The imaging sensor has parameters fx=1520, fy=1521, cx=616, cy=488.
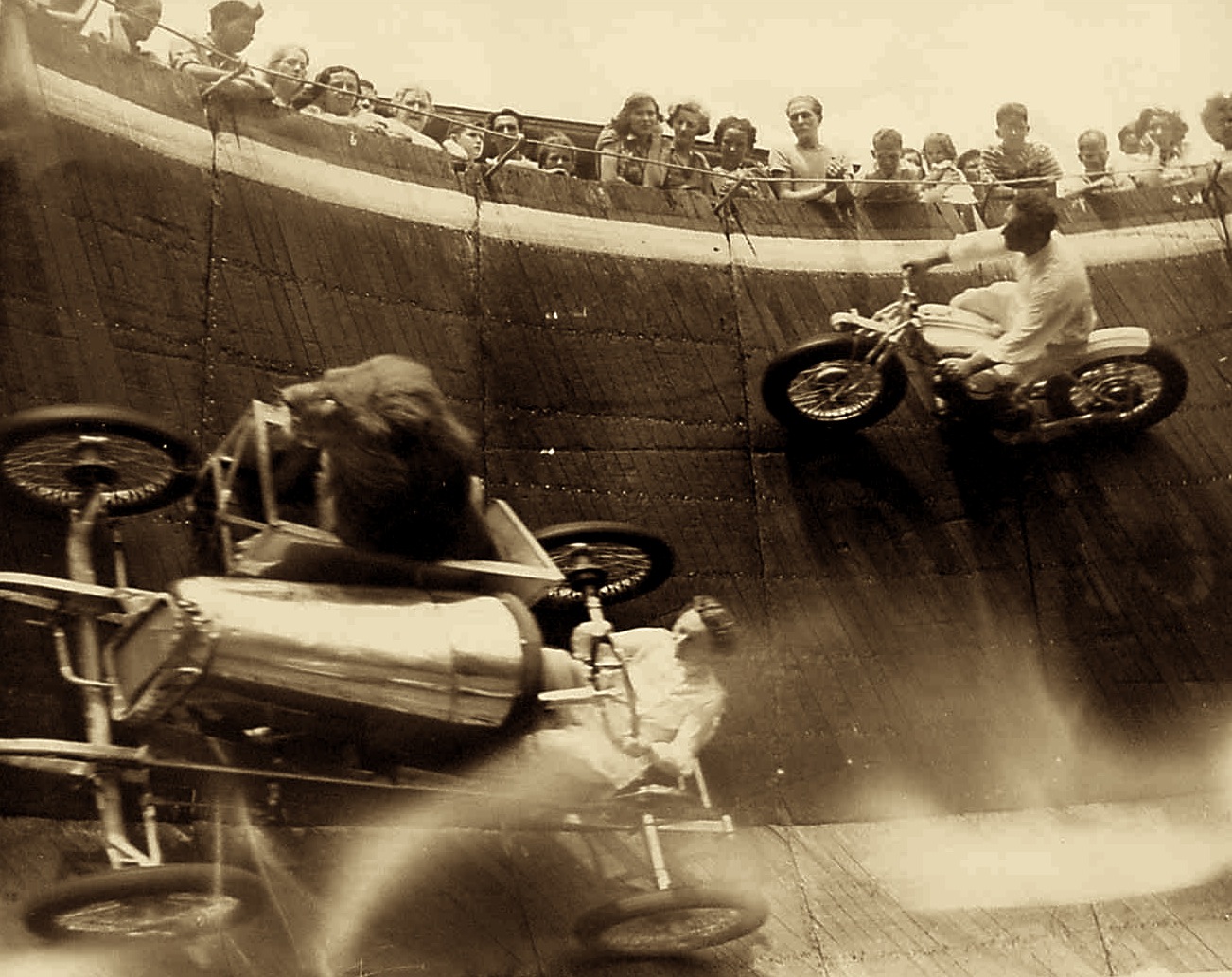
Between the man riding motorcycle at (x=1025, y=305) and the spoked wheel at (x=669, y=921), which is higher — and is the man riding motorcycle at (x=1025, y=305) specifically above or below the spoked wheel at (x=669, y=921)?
above

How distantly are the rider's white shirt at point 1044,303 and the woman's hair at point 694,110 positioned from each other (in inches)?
50.1

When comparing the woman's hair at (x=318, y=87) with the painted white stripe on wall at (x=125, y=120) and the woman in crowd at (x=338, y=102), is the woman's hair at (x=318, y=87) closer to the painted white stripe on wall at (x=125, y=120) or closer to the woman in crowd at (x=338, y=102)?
the woman in crowd at (x=338, y=102)

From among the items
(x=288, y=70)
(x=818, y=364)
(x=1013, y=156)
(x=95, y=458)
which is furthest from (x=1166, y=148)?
(x=95, y=458)

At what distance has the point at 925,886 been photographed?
17.2 ft

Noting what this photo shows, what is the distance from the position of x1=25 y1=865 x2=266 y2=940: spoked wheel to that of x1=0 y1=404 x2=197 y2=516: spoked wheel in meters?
1.15

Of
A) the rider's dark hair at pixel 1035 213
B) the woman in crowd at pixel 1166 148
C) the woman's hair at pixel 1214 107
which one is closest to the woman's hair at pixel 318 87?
the rider's dark hair at pixel 1035 213

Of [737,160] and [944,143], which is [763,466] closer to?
[737,160]

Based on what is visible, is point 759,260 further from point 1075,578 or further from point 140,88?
point 140,88

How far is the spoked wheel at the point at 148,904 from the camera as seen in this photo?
128 inches

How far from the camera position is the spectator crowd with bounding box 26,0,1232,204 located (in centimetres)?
535

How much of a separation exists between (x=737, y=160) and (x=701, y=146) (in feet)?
0.54

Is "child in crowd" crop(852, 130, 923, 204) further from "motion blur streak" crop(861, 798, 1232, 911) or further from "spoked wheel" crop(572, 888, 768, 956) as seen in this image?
"spoked wheel" crop(572, 888, 768, 956)

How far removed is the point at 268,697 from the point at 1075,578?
361cm

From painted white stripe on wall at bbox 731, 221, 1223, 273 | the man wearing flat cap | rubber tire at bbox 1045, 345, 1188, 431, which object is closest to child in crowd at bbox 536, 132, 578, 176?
painted white stripe on wall at bbox 731, 221, 1223, 273
